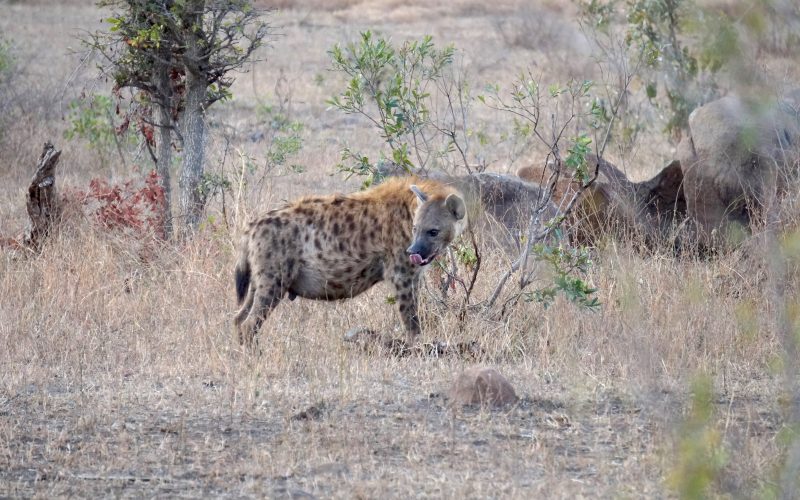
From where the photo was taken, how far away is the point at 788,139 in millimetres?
8219

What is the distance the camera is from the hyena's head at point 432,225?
6.17 metres

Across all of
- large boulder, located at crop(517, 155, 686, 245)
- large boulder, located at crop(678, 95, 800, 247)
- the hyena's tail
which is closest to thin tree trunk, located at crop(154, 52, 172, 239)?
the hyena's tail

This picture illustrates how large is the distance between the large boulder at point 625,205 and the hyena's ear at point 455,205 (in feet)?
5.43

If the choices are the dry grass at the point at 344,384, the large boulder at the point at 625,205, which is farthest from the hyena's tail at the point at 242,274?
the large boulder at the point at 625,205

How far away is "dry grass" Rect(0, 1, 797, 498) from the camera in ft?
14.1

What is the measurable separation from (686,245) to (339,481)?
4.57 metres

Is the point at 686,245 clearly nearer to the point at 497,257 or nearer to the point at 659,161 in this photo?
the point at 497,257

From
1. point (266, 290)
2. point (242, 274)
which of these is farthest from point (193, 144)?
point (266, 290)

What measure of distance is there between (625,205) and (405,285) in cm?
261

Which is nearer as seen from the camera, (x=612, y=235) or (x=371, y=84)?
(x=371, y=84)

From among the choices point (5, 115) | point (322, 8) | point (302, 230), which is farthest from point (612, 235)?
point (322, 8)

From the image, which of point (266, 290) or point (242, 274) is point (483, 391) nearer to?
point (266, 290)

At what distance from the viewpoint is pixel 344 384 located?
5504 mm

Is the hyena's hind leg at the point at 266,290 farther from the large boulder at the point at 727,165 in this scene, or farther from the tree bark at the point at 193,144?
the large boulder at the point at 727,165
